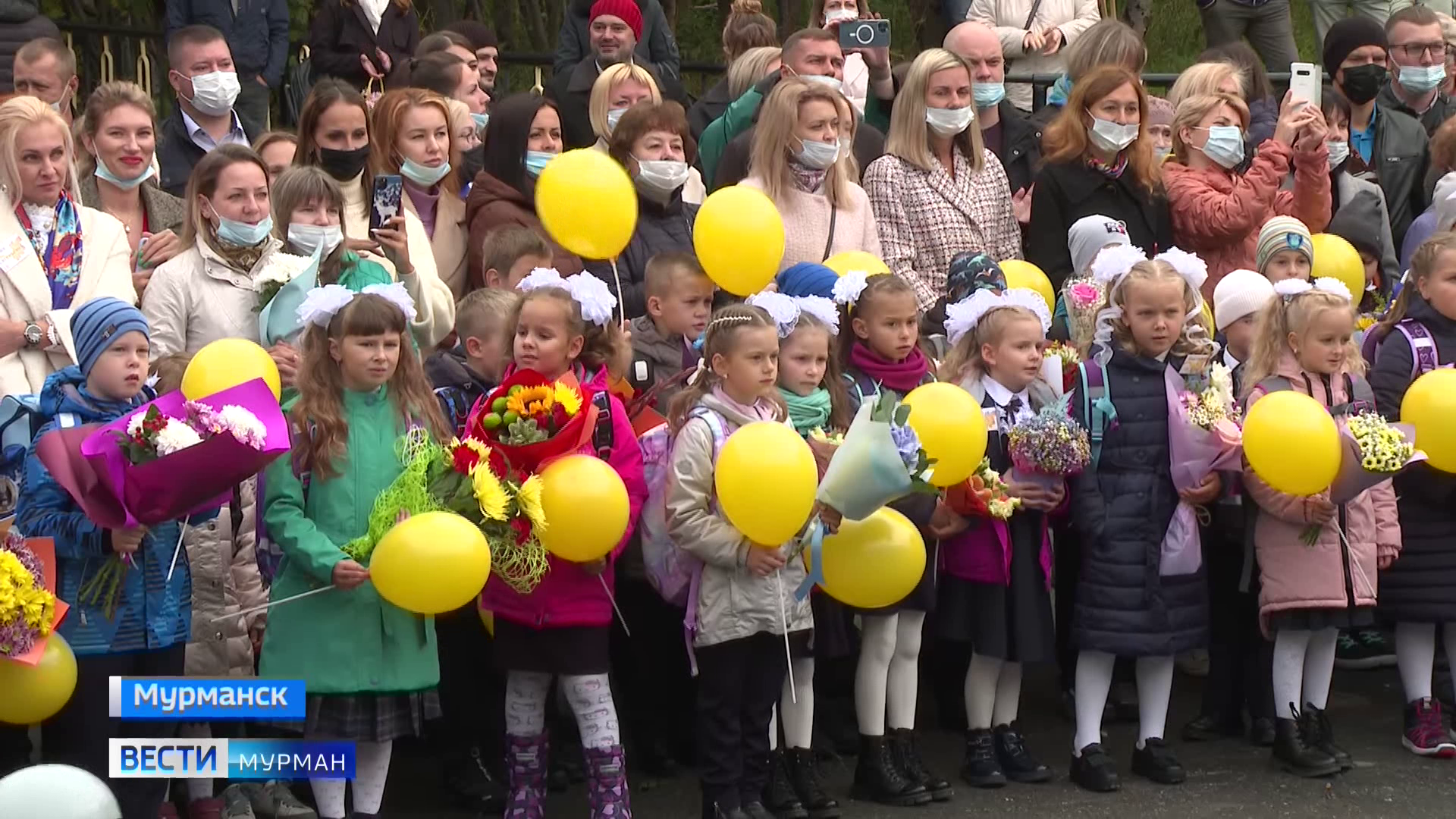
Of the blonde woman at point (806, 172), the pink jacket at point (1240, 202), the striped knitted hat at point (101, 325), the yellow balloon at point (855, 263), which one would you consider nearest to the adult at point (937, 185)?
the blonde woman at point (806, 172)

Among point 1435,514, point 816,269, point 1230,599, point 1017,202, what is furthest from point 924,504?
point 1017,202

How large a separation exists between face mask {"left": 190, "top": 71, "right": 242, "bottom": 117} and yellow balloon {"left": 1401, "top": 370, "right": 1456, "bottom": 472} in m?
5.00

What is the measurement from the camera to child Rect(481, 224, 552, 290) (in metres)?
7.42

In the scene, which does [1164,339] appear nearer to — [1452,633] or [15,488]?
[1452,633]

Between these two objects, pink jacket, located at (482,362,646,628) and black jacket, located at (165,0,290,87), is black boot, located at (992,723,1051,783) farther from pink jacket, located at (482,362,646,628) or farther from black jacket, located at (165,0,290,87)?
black jacket, located at (165,0,290,87)

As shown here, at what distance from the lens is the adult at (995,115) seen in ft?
31.1

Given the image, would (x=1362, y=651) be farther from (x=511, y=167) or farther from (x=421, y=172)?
(x=421, y=172)

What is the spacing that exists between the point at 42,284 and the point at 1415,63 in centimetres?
688

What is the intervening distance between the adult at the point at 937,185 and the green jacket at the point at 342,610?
2893mm

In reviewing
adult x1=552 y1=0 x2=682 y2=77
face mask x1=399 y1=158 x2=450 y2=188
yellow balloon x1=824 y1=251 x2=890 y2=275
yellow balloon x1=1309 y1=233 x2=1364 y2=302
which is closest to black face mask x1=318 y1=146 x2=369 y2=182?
face mask x1=399 y1=158 x2=450 y2=188

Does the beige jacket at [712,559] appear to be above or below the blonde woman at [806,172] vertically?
below

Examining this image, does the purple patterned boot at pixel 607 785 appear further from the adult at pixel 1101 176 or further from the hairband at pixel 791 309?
the adult at pixel 1101 176

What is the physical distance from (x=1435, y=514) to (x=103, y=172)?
520 centimetres

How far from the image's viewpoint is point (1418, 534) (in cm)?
766
